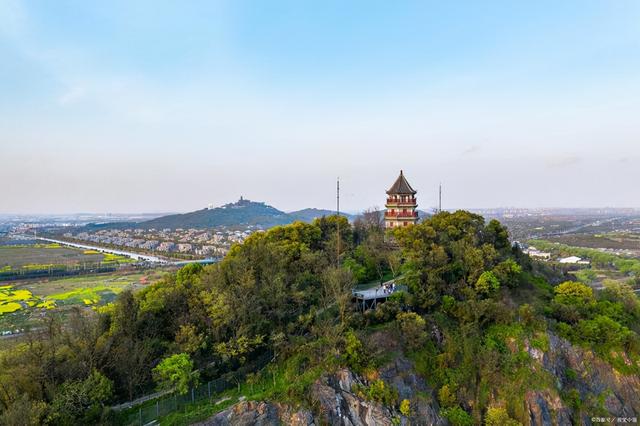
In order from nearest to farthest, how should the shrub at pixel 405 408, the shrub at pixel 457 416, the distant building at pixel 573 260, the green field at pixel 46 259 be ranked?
the shrub at pixel 405 408 < the shrub at pixel 457 416 < the distant building at pixel 573 260 < the green field at pixel 46 259

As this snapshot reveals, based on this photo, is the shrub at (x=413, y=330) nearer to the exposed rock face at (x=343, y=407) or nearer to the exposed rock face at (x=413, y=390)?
the exposed rock face at (x=413, y=390)

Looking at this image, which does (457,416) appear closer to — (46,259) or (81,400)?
(81,400)

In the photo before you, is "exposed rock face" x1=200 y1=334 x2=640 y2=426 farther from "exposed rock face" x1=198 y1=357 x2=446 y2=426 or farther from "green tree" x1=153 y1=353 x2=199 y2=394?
"green tree" x1=153 y1=353 x2=199 y2=394

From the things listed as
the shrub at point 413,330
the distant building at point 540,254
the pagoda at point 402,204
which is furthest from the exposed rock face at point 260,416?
the distant building at point 540,254

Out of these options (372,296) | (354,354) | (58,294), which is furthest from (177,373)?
(58,294)

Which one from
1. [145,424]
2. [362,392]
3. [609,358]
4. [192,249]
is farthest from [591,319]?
[192,249]

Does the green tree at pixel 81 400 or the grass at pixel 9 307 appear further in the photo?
the grass at pixel 9 307

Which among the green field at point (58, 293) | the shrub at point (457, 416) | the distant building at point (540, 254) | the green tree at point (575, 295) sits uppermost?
the green tree at point (575, 295)

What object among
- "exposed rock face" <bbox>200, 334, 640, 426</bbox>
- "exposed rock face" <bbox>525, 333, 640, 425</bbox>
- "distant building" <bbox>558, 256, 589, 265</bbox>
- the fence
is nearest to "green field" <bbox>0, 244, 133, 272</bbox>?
the fence
